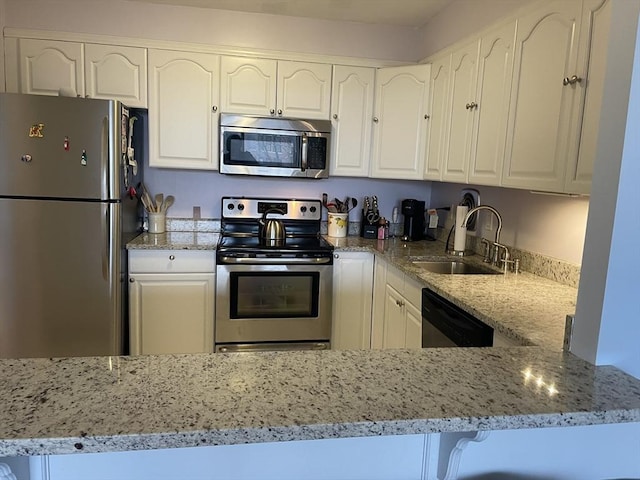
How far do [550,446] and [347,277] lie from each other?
2.13m

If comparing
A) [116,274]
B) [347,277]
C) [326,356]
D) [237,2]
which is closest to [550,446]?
[326,356]

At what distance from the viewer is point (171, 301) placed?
2.94 m

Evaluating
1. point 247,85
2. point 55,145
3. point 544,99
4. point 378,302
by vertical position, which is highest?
point 247,85

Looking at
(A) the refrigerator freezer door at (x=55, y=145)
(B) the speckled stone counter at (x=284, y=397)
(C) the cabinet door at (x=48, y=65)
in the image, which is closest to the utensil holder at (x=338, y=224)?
(A) the refrigerator freezer door at (x=55, y=145)

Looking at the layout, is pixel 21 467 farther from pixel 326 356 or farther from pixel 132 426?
pixel 326 356

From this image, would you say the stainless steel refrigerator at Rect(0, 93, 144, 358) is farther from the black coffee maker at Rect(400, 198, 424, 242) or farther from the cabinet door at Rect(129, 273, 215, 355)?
the black coffee maker at Rect(400, 198, 424, 242)

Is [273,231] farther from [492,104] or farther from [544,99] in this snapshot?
[544,99]

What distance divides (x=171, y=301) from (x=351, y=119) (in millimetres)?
1745

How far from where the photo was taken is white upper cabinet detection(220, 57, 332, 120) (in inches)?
121

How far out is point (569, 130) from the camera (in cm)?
168

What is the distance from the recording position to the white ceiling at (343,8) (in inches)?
118

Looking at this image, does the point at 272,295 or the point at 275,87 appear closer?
the point at 272,295

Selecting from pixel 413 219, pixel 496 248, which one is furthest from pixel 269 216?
pixel 496 248

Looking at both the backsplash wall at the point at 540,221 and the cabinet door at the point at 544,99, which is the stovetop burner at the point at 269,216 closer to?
the backsplash wall at the point at 540,221
